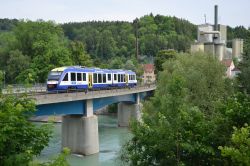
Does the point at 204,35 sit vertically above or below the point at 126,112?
above

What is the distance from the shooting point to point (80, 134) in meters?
38.9

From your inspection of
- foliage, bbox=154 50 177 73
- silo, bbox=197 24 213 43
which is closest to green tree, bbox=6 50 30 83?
silo, bbox=197 24 213 43

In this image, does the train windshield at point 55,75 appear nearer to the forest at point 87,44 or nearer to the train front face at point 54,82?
the train front face at point 54,82

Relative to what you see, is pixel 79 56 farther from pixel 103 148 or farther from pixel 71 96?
pixel 71 96

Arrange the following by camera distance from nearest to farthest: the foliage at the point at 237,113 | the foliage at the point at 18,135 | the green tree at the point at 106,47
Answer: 1. the foliage at the point at 18,135
2. the foliage at the point at 237,113
3. the green tree at the point at 106,47

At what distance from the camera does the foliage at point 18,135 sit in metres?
9.15

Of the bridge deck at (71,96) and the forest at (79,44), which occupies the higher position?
the forest at (79,44)

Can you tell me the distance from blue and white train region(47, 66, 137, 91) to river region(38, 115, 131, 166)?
210 inches

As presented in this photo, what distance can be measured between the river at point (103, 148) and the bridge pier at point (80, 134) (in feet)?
2.49

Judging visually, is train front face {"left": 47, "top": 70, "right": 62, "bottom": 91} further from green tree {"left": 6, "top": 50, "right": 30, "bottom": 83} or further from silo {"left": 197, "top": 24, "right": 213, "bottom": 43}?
silo {"left": 197, "top": 24, "right": 213, "bottom": 43}

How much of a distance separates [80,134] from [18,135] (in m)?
29.5

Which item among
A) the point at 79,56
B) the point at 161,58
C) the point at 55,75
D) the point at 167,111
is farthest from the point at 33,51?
the point at 167,111

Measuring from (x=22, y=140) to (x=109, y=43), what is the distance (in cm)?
15713

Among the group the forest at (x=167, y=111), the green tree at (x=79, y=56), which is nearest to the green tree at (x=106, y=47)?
the forest at (x=167, y=111)
